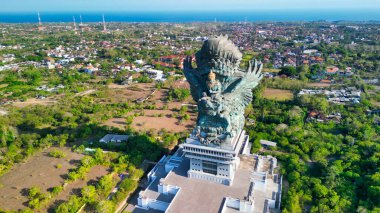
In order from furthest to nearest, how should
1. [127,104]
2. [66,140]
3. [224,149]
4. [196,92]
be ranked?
1. [127,104]
2. [66,140]
3. [196,92]
4. [224,149]

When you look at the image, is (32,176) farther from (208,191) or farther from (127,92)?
(127,92)

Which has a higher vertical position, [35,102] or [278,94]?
[278,94]

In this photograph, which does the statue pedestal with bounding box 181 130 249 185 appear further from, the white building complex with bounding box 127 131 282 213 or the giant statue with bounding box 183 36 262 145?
the giant statue with bounding box 183 36 262 145

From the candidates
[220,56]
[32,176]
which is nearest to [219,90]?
[220,56]

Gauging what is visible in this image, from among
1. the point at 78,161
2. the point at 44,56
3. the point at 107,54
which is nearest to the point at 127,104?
the point at 78,161

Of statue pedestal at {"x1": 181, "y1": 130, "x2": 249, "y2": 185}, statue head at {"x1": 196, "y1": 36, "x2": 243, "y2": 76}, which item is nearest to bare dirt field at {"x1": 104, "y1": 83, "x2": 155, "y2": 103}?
statue pedestal at {"x1": 181, "y1": 130, "x2": 249, "y2": 185}

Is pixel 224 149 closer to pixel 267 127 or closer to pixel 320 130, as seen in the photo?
pixel 267 127

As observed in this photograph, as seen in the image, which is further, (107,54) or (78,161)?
(107,54)
